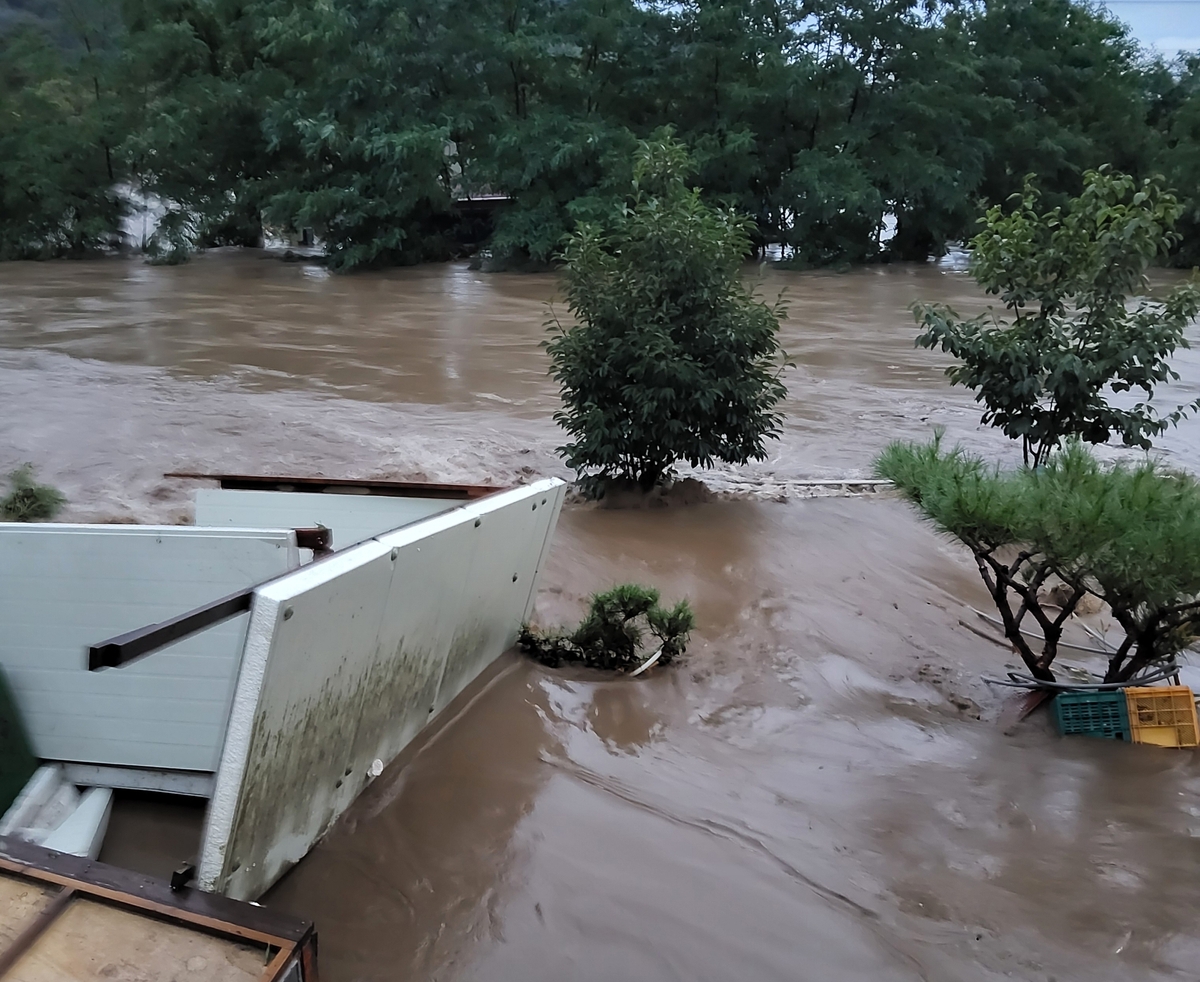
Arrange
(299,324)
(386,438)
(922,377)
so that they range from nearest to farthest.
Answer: (386,438), (922,377), (299,324)

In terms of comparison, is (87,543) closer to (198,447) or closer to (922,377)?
(198,447)

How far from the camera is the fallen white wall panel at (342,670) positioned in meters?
2.60

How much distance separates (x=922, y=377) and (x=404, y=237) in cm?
1636

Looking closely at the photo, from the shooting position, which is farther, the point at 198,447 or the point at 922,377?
the point at 922,377

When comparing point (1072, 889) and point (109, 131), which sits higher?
point (109, 131)

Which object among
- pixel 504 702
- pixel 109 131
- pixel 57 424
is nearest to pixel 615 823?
pixel 504 702

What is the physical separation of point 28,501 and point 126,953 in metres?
4.72

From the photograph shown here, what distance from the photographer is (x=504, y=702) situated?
14.1ft

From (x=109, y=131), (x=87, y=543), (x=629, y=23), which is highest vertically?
(x=629, y=23)

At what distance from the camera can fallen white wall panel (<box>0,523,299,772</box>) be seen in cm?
347

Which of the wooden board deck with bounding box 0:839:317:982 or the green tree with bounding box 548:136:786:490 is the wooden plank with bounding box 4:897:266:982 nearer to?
the wooden board deck with bounding box 0:839:317:982

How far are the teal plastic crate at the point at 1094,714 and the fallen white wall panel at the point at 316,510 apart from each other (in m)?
2.92

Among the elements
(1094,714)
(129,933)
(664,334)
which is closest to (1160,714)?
(1094,714)

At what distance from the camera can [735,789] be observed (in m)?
3.94
